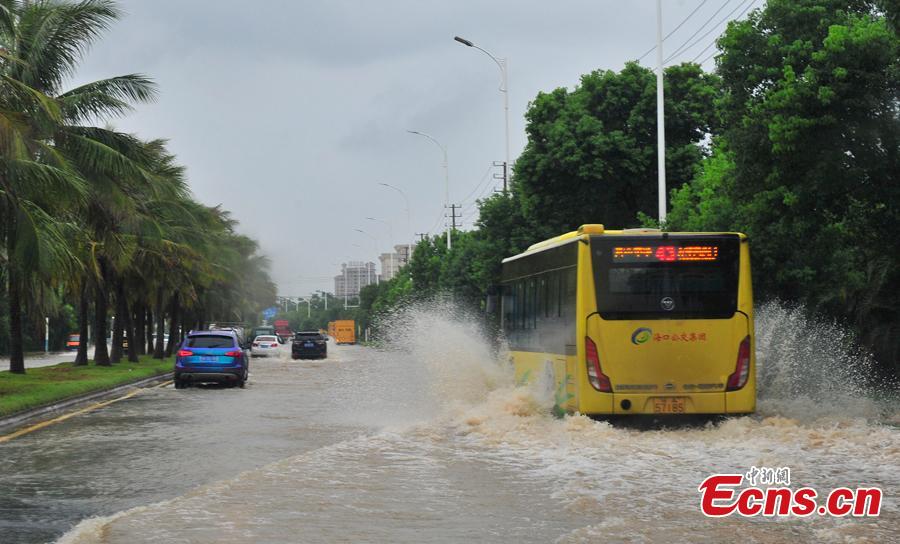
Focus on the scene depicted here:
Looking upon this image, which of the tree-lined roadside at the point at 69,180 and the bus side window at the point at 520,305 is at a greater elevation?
the tree-lined roadside at the point at 69,180

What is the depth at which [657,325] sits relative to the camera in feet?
48.3

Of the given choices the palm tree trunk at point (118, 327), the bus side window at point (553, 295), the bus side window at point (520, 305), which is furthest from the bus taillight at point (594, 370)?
the palm tree trunk at point (118, 327)

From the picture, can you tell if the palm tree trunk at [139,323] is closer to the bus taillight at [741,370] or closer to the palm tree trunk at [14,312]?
the palm tree trunk at [14,312]

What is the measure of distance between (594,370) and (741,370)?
2016mm

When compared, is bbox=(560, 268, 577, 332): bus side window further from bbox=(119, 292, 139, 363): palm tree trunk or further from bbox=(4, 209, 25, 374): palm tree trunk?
bbox=(119, 292, 139, 363): palm tree trunk

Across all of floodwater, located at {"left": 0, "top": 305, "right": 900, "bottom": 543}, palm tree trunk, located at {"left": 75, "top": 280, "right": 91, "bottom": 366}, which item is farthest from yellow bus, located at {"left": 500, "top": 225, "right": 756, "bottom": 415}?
palm tree trunk, located at {"left": 75, "top": 280, "right": 91, "bottom": 366}

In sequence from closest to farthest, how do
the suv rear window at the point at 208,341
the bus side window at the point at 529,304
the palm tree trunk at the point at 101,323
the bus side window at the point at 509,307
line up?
the bus side window at the point at 529,304
the bus side window at the point at 509,307
the suv rear window at the point at 208,341
the palm tree trunk at the point at 101,323

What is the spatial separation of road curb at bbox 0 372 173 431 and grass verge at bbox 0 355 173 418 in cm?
11

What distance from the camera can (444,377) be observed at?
23.2 metres

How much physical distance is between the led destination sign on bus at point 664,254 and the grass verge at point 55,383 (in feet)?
37.9

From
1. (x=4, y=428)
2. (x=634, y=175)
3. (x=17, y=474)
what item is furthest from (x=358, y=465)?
(x=634, y=175)

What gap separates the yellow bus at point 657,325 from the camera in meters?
14.5

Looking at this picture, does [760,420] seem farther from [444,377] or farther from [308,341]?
[308,341]

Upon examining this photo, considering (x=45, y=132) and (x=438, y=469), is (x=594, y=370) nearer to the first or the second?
(x=438, y=469)
